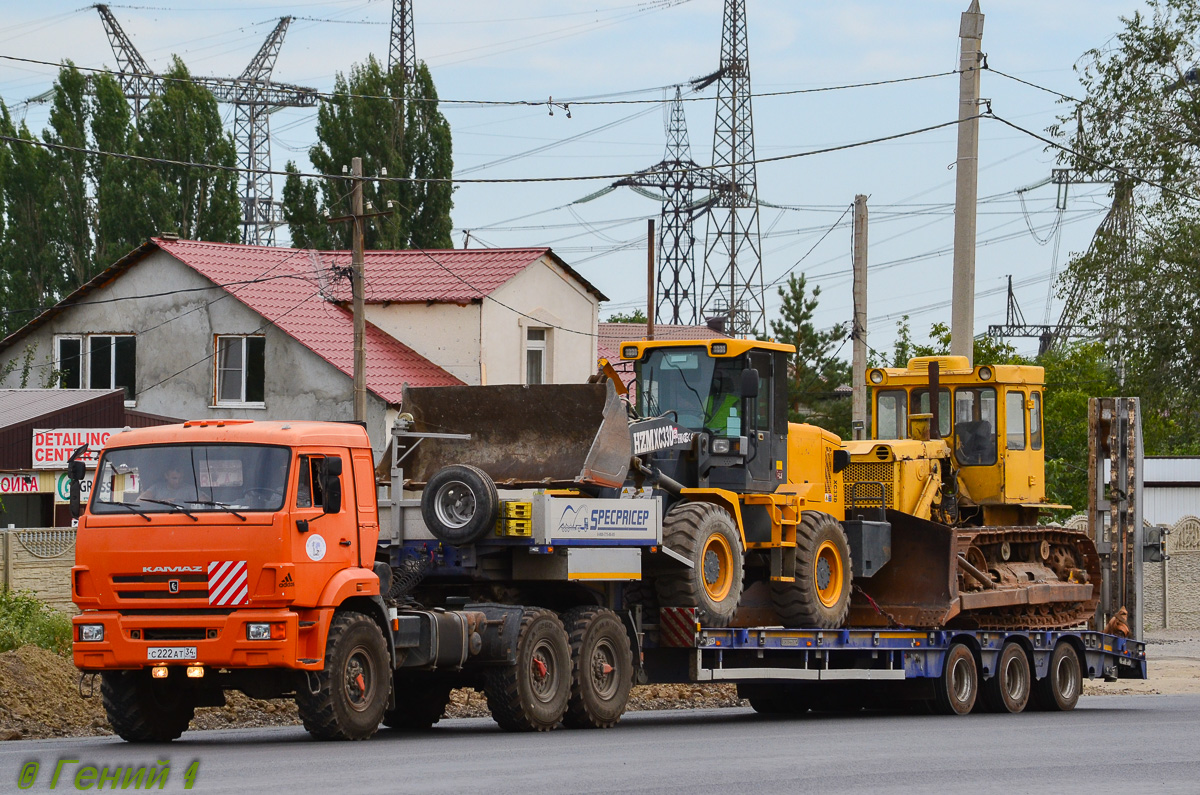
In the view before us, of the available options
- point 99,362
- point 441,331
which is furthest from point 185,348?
point 441,331

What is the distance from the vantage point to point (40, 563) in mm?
23875

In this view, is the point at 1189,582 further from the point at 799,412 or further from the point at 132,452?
the point at 132,452

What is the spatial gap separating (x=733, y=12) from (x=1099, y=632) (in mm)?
41341

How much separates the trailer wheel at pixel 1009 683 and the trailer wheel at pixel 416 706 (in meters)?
6.76

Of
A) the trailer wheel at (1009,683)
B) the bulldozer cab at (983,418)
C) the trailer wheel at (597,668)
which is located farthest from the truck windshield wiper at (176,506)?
the bulldozer cab at (983,418)

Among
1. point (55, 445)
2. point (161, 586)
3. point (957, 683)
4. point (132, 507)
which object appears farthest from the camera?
point (55, 445)

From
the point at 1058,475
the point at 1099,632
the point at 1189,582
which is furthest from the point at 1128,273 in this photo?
the point at 1099,632

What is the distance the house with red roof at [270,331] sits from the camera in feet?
125

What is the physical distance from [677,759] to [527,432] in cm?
469

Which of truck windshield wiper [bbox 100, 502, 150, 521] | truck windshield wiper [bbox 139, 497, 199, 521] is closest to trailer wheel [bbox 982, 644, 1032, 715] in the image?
truck windshield wiper [bbox 139, 497, 199, 521]

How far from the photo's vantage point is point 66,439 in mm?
31078

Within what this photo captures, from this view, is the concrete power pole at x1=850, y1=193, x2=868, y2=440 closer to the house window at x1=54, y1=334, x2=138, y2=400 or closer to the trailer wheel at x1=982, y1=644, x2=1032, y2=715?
the trailer wheel at x1=982, y1=644, x2=1032, y2=715

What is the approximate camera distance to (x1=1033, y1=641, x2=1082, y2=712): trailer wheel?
2084 cm

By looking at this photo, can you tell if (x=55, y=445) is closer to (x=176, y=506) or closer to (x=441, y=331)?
(x=441, y=331)
